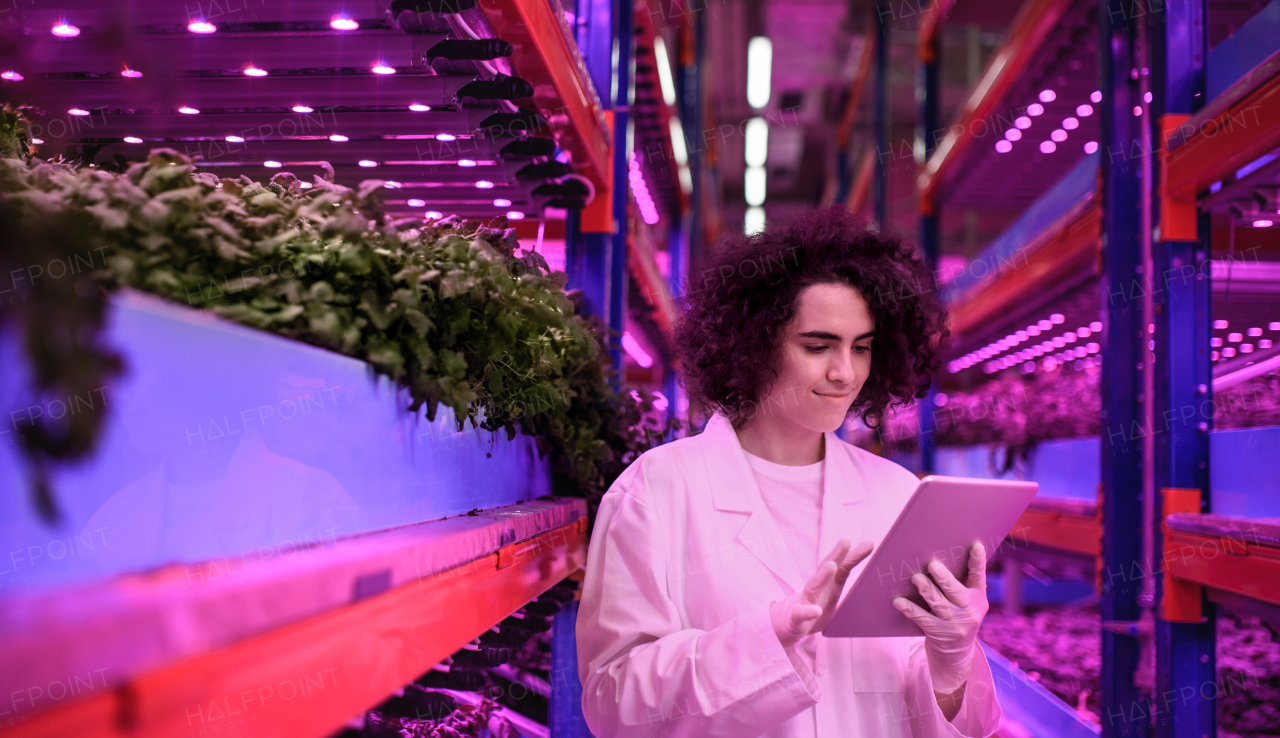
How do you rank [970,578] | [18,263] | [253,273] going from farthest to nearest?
[970,578], [253,273], [18,263]

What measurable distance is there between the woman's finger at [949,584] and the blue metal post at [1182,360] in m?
2.46

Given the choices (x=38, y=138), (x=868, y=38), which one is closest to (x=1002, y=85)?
(x=868, y=38)

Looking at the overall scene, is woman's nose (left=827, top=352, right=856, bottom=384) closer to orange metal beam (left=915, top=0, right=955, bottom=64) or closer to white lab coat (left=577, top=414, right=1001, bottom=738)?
white lab coat (left=577, top=414, right=1001, bottom=738)

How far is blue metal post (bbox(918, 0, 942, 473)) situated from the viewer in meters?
8.42

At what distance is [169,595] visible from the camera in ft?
2.45

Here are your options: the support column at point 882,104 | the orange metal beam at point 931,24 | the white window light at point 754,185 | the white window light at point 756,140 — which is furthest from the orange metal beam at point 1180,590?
the white window light at point 754,185

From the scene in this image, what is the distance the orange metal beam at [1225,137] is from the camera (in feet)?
9.02

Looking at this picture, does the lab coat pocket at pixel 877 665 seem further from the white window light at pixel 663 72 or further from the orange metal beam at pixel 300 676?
the white window light at pixel 663 72

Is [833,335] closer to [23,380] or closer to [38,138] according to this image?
[23,380]

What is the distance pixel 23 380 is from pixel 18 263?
95 millimetres

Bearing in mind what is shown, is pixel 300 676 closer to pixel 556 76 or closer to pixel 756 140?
pixel 556 76

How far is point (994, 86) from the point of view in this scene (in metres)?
6.53

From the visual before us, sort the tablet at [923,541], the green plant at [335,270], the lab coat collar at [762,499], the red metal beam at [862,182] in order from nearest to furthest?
the green plant at [335,270] < the tablet at [923,541] < the lab coat collar at [762,499] < the red metal beam at [862,182]

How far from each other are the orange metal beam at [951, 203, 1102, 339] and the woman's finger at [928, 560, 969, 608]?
330 centimetres
